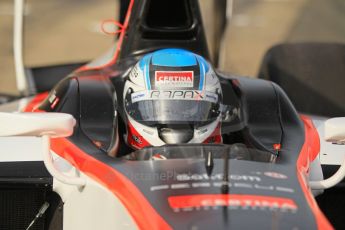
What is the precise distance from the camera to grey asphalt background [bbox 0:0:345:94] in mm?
8711

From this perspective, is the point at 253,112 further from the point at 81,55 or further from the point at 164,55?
the point at 81,55

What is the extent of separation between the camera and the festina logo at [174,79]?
3975 millimetres

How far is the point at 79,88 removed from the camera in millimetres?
4504

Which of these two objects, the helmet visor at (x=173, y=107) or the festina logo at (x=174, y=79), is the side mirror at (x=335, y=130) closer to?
the helmet visor at (x=173, y=107)

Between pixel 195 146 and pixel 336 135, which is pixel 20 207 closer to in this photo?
pixel 195 146

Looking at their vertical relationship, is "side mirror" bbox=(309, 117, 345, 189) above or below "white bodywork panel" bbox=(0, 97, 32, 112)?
above

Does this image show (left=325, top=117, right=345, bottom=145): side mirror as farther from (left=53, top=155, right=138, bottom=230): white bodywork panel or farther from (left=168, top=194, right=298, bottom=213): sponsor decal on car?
(left=53, top=155, right=138, bottom=230): white bodywork panel

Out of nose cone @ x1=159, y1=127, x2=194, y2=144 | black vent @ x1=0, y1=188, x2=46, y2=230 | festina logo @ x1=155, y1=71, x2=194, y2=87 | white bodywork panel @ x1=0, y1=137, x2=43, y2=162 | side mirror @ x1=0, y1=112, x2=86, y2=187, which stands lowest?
black vent @ x1=0, y1=188, x2=46, y2=230

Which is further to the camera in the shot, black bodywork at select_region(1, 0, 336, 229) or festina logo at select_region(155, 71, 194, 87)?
festina logo at select_region(155, 71, 194, 87)

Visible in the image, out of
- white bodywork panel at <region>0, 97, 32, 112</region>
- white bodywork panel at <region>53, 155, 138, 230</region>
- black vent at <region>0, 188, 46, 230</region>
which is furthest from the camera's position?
white bodywork panel at <region>0, 97, 32, 112</region>

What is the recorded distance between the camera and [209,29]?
7.45 meters

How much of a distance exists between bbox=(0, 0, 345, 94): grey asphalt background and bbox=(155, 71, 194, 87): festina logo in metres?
2.69

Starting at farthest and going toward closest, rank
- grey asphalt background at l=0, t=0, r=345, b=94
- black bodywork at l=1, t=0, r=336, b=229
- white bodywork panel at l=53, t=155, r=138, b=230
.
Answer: grey asphalt background at l=0, t=0, r=345, b=94 → white bodywork panel at l=53, t=155, r=138, b=230 → black bodywork at l=1, t=0, r=336, b=229
